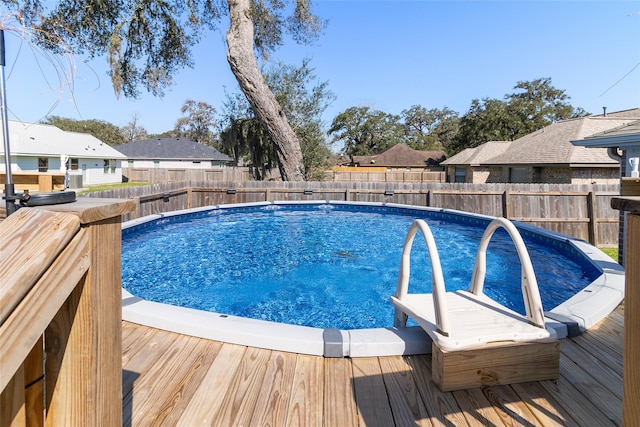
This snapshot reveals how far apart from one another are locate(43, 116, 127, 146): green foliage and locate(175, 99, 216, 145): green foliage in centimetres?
757

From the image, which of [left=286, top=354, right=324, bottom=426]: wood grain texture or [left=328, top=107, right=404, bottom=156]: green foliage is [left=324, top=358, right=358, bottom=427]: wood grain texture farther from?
[left=328, top=107, right=404, bottom=156]: green foliage

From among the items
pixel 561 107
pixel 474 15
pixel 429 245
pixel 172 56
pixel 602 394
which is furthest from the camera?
pixel 561 107

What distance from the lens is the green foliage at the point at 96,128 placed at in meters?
42.8

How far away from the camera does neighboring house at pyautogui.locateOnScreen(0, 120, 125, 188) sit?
19.5 metres

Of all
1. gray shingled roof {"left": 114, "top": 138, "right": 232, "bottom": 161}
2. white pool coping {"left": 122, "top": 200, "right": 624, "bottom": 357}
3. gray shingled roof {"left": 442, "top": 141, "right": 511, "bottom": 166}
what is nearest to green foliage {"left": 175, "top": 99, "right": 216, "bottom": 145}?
gray shingled roof {"left": 114, "top": 138, "right": 232, "bottom": 161}

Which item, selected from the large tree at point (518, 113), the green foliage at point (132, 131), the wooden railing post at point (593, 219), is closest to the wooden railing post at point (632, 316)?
the wooden railing post at point (593, 219)

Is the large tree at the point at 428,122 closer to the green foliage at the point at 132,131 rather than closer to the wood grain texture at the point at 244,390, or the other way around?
the green foliage at the point at 132,131

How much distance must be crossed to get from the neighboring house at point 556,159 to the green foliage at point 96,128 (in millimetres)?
41526

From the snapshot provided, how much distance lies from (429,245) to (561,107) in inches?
1468

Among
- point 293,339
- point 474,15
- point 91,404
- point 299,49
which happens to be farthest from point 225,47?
point 91,404

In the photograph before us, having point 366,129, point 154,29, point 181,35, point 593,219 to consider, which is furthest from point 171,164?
point 593,219

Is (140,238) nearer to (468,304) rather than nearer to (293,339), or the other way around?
(293,339)

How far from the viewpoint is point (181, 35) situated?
14344 mm

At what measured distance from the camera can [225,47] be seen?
50.0ft
